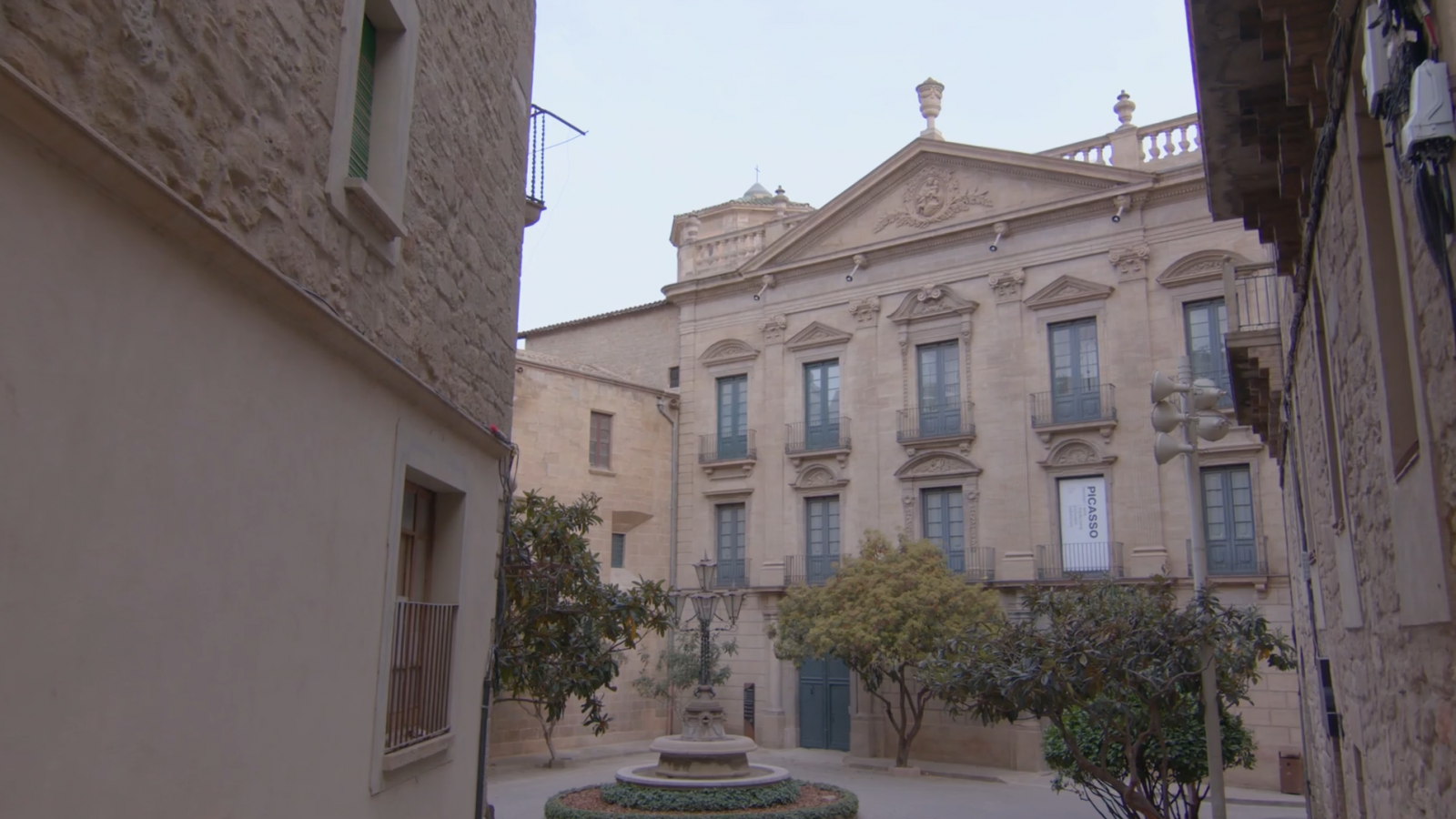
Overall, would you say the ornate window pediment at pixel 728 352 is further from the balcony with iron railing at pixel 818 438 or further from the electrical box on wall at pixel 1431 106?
the electrical box on wall at pixel 1431 106

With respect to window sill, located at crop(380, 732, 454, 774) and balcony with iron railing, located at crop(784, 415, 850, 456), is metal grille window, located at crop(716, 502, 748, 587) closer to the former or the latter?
balcony with iron railing, located at crop(784, 415, 850, 456)

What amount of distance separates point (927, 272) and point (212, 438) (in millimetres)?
23471

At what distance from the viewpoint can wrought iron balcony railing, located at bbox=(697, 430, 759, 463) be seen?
28.1 meters

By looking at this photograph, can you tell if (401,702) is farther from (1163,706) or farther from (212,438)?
(1163,706)

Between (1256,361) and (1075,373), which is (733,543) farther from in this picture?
(1256,361)

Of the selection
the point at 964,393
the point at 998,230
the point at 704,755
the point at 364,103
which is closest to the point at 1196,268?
the point at 998,230

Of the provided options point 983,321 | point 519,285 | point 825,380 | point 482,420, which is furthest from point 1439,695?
point 825,380

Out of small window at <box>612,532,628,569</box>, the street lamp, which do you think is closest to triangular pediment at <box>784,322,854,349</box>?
small window at <box>612,532,628,569</box>

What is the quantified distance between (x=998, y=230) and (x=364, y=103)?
69.2 ft

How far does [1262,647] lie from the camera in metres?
12.2

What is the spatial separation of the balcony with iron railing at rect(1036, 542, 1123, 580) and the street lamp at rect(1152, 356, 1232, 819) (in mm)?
11019

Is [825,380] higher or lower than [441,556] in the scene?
higher

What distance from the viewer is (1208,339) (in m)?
22.7

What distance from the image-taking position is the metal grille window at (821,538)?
26.5m
